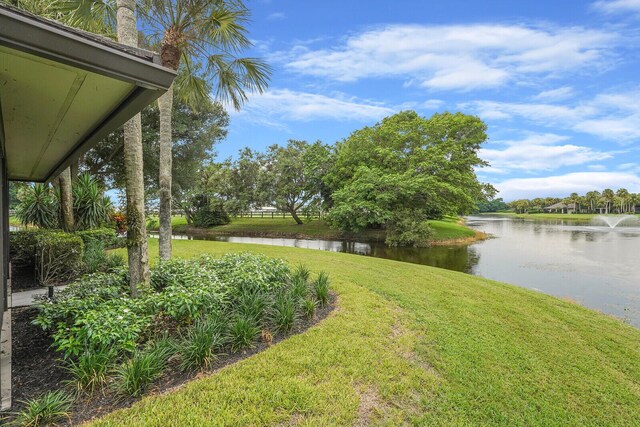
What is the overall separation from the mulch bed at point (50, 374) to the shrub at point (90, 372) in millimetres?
77

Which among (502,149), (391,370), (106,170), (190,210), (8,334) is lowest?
(391,370)

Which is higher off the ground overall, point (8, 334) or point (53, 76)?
point (53, 76)

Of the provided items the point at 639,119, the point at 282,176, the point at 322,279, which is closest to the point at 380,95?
the point at 282,176

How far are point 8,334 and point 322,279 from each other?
12.8ft

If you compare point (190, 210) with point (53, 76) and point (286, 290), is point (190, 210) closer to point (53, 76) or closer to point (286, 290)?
point (286, 290)

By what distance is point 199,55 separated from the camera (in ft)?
19.6

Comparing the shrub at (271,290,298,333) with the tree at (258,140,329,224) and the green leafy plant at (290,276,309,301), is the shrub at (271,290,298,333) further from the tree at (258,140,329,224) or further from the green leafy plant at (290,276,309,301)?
the tree at (258,140,329,224)

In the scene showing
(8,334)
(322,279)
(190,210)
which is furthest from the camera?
(190,210)

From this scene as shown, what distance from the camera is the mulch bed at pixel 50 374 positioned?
2.20 meters

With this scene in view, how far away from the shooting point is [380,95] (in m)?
15.7

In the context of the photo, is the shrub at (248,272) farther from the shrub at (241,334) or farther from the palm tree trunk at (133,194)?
the palm tree trunk at (133,194)

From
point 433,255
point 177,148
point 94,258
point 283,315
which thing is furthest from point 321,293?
point 177,148

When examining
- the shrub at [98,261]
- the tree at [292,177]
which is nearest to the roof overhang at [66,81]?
the shrub at [98,261]

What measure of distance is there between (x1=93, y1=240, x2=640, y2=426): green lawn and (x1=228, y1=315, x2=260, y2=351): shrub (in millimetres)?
254
